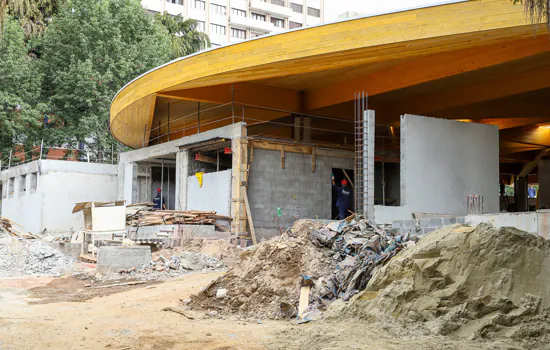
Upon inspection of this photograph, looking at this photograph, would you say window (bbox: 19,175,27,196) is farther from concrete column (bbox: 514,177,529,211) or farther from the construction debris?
concrete column (bbox: 514,177,529,211)

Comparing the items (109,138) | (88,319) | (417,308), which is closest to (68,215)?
(109,138)

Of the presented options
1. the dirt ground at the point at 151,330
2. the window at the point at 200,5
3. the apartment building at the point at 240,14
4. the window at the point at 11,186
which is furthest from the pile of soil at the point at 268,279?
the window at the point at 200,5

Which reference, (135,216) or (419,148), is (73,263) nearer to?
(135,216)

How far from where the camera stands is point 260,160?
72.9ft

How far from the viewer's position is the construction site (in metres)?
8.80

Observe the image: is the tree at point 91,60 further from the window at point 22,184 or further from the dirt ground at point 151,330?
the dirt ground at point 151,330

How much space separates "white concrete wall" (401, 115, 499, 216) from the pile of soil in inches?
265

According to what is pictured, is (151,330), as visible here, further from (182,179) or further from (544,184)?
(544,184)

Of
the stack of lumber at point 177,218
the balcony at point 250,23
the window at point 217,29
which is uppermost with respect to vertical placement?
the balcony at point 250,23

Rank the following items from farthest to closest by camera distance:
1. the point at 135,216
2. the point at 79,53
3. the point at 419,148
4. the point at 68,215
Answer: the point at 79,53 → the point at 68,215 → the point at 135,216 → the point at 419,148

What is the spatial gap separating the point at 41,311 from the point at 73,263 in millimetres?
7018

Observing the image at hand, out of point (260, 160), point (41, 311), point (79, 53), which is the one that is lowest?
point (41, 311)

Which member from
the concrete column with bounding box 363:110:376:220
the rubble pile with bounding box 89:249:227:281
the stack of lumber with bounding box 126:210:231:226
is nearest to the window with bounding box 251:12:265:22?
the stack of lumber with bounding box 126:210:231:226

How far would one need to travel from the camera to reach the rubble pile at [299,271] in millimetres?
10711
